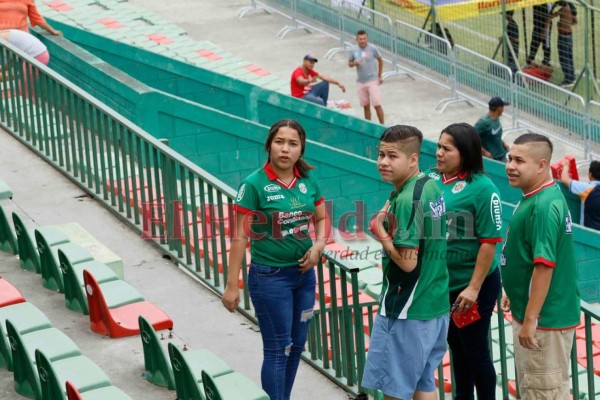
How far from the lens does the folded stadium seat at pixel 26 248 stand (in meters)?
8.93

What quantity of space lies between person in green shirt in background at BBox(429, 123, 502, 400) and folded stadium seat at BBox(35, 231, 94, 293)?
3.07 meters

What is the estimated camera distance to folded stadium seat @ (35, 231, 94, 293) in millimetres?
8672

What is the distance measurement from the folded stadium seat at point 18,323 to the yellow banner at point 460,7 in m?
12.8

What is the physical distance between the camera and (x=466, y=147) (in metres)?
6.67

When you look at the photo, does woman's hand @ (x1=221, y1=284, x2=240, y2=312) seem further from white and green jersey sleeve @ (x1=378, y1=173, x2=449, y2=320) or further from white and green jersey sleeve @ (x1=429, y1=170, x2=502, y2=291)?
white and green jersey sleeve @ (x1=429, y1=170, x2=502, y2=291)

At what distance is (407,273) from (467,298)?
0.48m

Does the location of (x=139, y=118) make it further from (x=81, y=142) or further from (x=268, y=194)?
(x=268, y=194)

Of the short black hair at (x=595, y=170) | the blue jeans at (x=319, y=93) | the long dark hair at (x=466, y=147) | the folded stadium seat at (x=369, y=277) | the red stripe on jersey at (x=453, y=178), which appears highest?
the long dark hair at (x=466, y=147)

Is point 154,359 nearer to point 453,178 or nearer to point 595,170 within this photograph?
point 453,178

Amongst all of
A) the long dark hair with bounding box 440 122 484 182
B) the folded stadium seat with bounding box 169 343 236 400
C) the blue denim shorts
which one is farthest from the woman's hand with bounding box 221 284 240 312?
the long dark hair with bounding box 440 122 484 182

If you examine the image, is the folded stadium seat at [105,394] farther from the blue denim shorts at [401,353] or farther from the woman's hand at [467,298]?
the woman's hand at [467,298]

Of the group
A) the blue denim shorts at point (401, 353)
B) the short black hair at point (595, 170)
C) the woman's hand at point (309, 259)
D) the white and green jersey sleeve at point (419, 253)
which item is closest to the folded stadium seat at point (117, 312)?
the woman's hand at point (309, 259)

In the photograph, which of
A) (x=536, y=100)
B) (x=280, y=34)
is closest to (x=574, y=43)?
(x=536, y=100)

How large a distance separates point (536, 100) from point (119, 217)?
9403 millimetres
